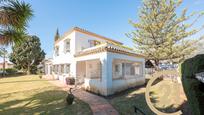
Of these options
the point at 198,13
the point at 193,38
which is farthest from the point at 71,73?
the point at 198,13

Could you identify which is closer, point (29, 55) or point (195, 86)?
point (195, 86)

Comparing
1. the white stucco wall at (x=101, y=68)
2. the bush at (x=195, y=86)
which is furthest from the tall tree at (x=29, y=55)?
the bush at (x=195, y=86)

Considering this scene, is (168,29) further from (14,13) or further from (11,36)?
(11,36)

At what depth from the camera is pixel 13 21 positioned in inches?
273

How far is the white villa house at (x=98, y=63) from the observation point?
13.5 meters

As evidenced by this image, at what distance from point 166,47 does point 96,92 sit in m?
12.6

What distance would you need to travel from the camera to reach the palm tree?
663 cm

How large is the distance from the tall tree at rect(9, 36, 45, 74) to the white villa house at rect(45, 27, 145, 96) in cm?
2200

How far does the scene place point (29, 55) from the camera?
43875 millimetres

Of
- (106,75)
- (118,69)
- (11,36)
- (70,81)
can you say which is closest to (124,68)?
(118,69)

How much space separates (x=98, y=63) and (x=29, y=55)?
34.0 m

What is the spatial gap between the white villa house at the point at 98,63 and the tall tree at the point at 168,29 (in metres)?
3.64

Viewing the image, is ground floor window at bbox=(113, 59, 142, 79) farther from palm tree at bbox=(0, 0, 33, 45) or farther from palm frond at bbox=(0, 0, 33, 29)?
palm frond at bbox=(0, 0, 33, 29)

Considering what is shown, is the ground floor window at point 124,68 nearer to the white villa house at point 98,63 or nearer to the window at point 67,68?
the white villa house at point 98,63
